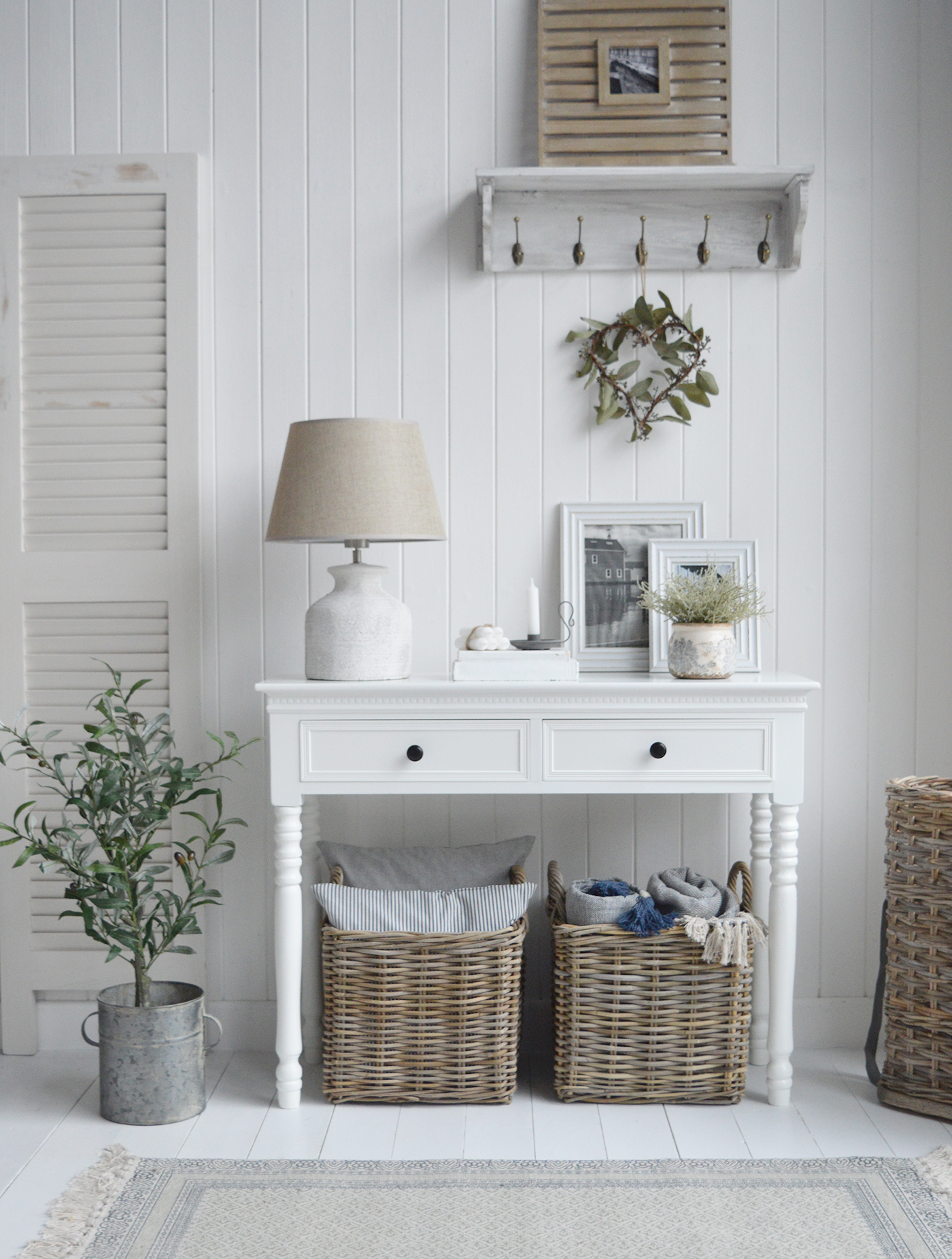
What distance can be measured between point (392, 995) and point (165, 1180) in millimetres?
517

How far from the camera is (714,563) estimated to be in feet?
Result: 8.27

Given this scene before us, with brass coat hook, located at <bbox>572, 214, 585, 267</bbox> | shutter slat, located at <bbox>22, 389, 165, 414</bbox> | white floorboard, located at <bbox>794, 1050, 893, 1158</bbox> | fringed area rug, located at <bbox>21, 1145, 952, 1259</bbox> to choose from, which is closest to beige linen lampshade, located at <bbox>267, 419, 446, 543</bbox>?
shutter slat, located at <bbox>22, 389, 165, 414</bbox>

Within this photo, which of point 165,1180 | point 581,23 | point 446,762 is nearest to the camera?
point 165,1180

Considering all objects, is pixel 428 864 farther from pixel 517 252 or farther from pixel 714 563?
pixel 517 252

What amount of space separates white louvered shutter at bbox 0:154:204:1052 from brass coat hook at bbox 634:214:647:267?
1.00 m

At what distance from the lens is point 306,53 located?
254cm

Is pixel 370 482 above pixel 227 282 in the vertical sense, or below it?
below

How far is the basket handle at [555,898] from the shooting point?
234 centimetres

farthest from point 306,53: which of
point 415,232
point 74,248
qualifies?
point 74,248

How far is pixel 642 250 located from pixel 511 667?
102cm

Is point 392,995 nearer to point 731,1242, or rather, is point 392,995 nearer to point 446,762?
point 446,762

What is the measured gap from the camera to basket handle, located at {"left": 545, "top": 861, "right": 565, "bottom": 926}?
7.67 feet

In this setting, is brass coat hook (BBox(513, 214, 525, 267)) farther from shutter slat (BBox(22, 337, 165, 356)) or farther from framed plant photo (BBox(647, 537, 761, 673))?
shutter slat (BBox(22, 337, 165, 356))

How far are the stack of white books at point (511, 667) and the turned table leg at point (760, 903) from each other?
0.53 meters
